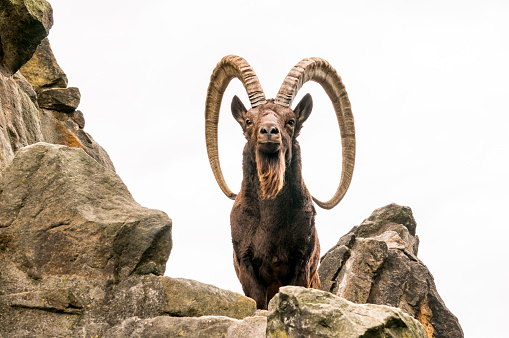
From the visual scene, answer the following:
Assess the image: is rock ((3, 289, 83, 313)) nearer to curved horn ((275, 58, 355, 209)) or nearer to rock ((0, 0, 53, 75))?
rock ((0, 0, 53, 75))

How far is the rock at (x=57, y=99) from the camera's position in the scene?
31.9ft

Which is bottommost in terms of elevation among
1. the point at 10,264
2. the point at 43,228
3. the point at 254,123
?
the point at 10,264

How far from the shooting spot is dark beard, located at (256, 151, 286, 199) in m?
7.14

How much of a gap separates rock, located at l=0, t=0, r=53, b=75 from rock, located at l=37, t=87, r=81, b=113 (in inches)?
118

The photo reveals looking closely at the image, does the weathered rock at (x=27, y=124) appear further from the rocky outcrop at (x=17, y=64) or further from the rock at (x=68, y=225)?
the rock at (x=68, y=225)

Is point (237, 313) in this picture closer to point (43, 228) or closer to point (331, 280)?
point (43, 228)

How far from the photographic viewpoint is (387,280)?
1160cm

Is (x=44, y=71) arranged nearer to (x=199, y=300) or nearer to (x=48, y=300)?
(x=48, y=300)

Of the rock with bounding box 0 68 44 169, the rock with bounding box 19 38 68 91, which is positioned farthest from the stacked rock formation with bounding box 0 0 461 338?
the rock with bounding box 19 38 68 91

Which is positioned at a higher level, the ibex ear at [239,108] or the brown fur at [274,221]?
the ibex ear at [239,108]

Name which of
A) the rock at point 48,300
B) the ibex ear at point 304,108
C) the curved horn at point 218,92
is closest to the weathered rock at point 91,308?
the rock at point 48,300

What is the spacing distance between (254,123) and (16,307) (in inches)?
157

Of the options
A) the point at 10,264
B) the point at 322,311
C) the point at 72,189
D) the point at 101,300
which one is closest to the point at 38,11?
the point at 72,189

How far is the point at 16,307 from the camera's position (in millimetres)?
4113
